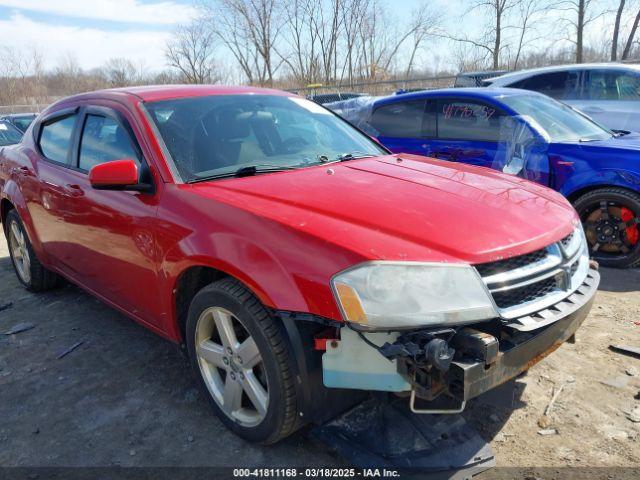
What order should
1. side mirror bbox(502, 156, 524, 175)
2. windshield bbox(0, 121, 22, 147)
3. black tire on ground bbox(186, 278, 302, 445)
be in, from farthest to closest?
1. windshield bbox(0, 121, 22, 147)
2. side mirror bbox(502, 156, 524, 175)
3. black tire on ground bbox(186, 278, 302, 445)

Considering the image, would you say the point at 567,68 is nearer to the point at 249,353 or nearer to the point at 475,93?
the point at 475,93

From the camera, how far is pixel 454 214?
2268 millimetres

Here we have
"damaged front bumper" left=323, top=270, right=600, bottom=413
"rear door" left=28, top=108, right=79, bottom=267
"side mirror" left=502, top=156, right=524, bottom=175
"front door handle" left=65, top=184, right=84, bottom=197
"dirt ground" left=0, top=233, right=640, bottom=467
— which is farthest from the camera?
"side mirror" left=502, top=156, right=524, bottom=175

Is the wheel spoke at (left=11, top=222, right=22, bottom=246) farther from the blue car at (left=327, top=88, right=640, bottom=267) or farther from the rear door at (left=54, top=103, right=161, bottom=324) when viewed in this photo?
the blue car at (left=327, top=88, right=640, bottom=267)

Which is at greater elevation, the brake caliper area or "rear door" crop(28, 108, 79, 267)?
"rear door" crop(28, 108, 79, 267)

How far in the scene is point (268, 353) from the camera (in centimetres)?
214

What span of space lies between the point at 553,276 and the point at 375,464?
1.10 metres

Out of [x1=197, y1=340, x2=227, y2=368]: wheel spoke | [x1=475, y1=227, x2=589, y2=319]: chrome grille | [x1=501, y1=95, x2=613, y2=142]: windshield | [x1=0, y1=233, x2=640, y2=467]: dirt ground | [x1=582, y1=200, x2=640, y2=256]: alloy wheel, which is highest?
[x1=501, y1=95, x2=613, y2=142]: windshield

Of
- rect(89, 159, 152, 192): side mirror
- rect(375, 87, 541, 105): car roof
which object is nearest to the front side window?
rect(375, 87, 541, 105): car roof

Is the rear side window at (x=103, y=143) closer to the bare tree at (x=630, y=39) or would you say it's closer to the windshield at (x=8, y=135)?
the windshield at (x=8, y=135)

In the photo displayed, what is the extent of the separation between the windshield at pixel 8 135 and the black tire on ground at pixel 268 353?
1021 centimetres

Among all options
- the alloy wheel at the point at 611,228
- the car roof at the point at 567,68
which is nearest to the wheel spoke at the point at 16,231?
the alloy wheel at the point at 611,228

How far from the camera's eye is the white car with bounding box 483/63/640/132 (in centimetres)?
749

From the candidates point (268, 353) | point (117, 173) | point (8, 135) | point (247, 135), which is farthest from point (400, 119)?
point (8, 135)
